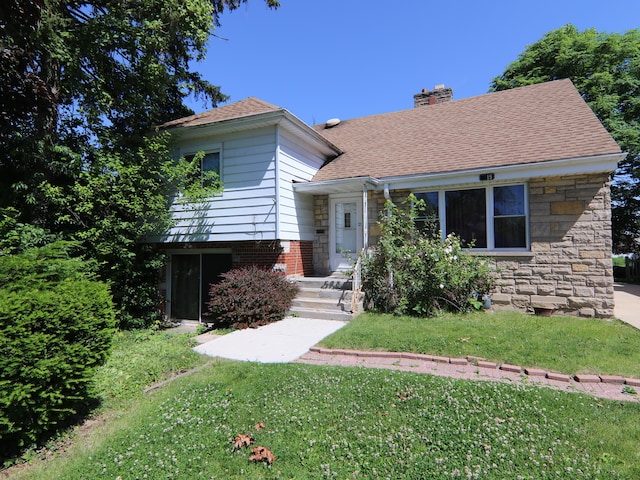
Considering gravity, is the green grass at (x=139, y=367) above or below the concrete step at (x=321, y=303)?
below

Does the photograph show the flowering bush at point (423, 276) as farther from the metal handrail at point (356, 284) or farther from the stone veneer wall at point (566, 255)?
the stone veneer wall at point (566, 255)

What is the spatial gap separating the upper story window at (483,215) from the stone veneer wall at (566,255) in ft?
0.95

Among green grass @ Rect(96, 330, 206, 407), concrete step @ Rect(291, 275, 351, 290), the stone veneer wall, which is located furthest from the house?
green grass @ Rect(96, 330, 206, 407)

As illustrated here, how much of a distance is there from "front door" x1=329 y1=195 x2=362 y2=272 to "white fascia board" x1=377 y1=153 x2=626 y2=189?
1.24m

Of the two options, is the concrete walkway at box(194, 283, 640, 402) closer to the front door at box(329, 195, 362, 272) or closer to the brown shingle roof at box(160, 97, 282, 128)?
the front door at box(329, 195, 362, 272)

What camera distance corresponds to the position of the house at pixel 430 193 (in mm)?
7594

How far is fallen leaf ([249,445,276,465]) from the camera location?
2.75m

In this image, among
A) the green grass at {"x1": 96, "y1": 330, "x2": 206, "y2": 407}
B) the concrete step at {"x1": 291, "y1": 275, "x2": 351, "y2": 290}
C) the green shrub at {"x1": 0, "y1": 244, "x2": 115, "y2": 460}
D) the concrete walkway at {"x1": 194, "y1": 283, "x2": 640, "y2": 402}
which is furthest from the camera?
the concrete step at {"x1": 291, "y1": 275, "x2": 351, "y2": 290}

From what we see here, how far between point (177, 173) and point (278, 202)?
2834 mm

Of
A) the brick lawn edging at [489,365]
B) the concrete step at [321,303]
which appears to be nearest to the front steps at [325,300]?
the concrete step at [321,303]

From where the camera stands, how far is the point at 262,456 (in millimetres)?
2775

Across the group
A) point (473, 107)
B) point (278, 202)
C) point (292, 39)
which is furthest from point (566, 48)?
point (278, 202)

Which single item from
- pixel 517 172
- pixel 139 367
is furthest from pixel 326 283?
pixel 517 172

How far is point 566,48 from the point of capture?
676 inches
